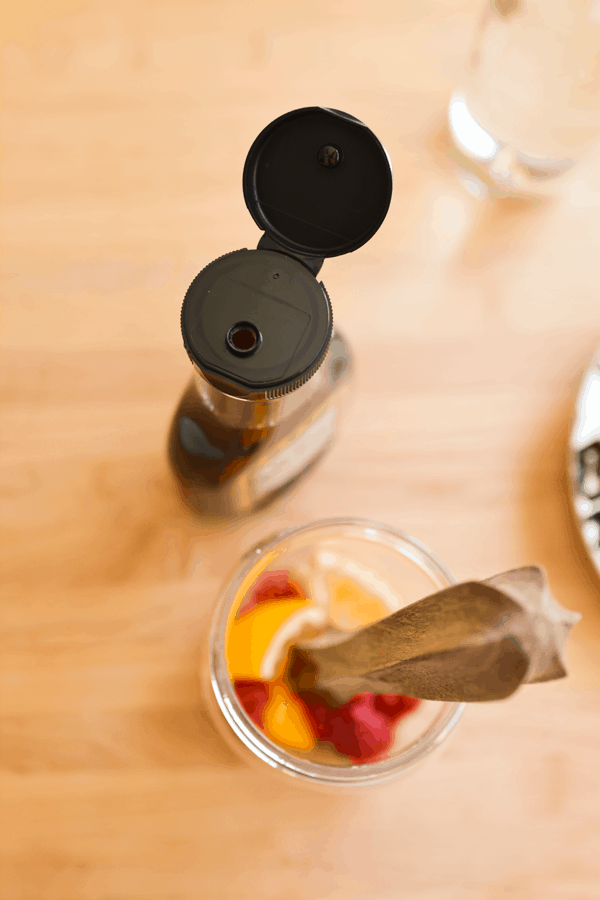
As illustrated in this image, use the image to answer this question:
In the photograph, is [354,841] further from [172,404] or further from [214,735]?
[172,404]

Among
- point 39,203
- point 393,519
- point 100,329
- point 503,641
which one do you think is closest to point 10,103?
point 39,203

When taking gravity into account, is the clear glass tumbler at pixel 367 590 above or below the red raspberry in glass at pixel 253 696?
above

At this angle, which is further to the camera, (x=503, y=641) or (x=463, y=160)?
(x=463, y=160)

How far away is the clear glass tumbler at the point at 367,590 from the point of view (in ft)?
1.32

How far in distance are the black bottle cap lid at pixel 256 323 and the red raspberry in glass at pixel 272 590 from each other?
188mm

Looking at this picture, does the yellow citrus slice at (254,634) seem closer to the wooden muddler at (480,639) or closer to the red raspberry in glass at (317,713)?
the red raspberry in glass at (317,713)

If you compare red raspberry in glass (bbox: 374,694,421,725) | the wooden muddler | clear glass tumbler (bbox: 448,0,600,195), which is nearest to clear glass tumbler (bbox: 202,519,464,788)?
red raspberry in glass (bbox: 374,694,421,725)

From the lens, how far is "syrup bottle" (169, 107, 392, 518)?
308mm

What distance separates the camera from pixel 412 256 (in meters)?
0.53

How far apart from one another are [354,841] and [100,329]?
41 centimetres

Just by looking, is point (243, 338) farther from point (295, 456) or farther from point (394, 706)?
point (394, 706)

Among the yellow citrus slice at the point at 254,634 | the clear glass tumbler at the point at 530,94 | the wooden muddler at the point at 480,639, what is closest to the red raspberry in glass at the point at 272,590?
the yellow citrus slice at the point at 254,634

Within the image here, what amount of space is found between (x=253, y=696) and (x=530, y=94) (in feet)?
1.47

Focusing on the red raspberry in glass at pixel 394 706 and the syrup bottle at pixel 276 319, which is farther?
the red raspberry in glass at pixel 394 706
